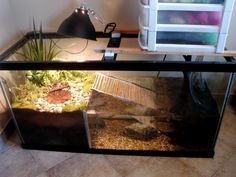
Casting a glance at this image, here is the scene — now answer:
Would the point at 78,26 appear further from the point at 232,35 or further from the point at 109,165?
the point at 232,35

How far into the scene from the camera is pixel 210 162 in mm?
1285

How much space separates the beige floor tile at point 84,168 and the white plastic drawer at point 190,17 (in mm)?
865

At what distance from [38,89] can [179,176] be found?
962mm

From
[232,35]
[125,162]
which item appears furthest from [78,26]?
[232,35]

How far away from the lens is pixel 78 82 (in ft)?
4.26

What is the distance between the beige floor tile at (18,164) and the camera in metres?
1.25

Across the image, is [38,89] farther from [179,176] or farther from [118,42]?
[179,176]

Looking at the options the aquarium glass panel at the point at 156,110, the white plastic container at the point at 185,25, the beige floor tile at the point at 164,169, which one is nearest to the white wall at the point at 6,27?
the aquarium glass panel at the point at 156,110

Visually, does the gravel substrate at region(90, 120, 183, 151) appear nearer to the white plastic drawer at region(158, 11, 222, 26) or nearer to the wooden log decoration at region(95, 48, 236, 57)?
the wooden log decoration at region(95, 48, 236, 57)

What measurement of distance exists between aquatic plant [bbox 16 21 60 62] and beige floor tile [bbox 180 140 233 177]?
3.30 feet

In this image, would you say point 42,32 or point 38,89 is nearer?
point 38,89

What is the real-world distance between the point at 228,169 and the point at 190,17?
2.92 ft

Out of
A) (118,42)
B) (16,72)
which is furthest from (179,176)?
(16,72)

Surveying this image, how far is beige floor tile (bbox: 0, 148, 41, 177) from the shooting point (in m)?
1.25
